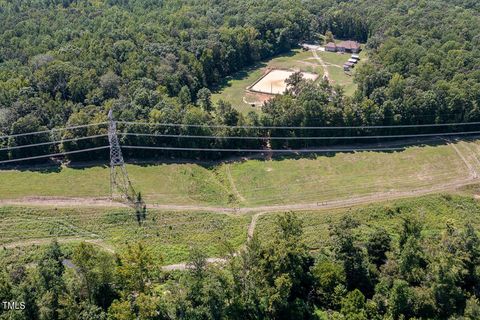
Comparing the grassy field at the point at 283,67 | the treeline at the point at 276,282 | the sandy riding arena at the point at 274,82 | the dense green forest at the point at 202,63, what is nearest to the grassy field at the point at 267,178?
the dense green forest at the point at 202,63

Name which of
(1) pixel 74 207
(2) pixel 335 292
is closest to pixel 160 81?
(1) pixel 74 207

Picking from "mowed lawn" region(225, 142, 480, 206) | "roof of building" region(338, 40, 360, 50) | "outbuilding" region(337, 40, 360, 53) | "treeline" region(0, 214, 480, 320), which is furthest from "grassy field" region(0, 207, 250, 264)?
"roof of building" region(338, 40, 360, 50)

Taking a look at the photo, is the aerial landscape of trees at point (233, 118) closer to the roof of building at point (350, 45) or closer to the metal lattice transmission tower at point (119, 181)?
the metal lattice transmission tower at point (119, 181)

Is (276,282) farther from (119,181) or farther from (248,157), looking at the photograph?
(248,157)

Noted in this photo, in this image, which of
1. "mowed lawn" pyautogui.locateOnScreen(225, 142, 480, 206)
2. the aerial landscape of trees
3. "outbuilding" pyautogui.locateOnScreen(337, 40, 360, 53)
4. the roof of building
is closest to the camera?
the aerial landscape of trees

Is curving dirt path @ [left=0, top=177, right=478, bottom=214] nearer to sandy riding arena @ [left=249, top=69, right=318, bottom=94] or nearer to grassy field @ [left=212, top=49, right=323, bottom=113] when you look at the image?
grassy field @ [left=212, top=49, right=323, bottom=113]

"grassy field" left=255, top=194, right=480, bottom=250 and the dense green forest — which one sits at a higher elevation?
the dense green forest
